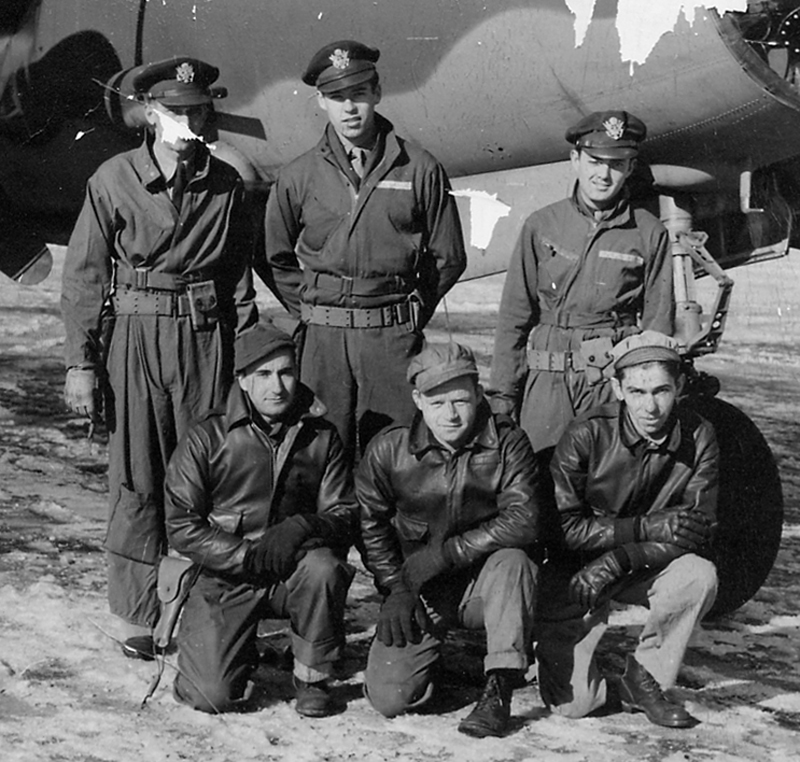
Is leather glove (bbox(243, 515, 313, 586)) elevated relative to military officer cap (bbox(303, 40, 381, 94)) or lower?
lower

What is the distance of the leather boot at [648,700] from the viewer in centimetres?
376

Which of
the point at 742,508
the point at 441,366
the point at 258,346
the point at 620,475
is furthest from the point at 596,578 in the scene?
the point at 742,508

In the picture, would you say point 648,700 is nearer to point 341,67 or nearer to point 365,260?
point 365,260

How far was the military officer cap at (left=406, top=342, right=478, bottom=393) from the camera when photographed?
382 centimetres

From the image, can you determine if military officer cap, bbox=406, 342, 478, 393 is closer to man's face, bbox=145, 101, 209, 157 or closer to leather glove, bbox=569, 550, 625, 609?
leather glove, bbox=569, 550, 625, 609

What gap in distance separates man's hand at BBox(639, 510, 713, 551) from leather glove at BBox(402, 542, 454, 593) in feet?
1.79

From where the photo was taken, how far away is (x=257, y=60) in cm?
552

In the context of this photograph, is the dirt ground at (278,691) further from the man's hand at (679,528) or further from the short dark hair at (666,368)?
the short dark hair at (666,368)

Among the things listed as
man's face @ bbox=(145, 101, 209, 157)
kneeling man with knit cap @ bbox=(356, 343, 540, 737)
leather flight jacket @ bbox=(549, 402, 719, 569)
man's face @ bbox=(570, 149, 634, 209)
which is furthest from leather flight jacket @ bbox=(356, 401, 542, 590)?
man's face @ bbox=(145, 101, 209, 157)

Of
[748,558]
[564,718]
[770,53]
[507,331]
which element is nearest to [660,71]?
[770,53]

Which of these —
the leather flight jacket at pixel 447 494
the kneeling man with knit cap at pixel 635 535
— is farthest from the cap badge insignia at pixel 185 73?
the kneeling man with knit cap at pixel 635 535

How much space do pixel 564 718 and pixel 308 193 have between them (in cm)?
176

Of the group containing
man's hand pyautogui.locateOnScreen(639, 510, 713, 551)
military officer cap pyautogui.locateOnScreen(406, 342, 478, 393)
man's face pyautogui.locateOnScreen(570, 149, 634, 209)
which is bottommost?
man's hand pyautogui.locateOnScreen(639, 510, 713, 551)

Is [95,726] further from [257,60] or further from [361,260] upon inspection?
[257,60]
